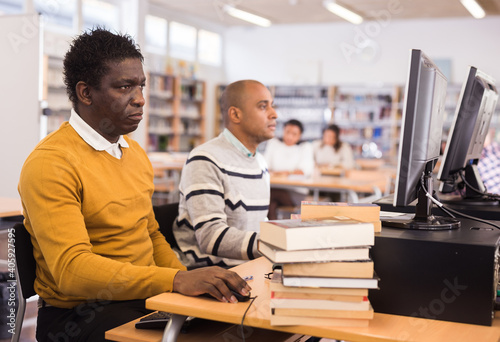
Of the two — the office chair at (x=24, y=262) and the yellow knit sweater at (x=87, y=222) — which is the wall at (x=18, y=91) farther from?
the office chair at (x=24, y=262)

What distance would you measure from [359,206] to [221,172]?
→ 2.92 ft

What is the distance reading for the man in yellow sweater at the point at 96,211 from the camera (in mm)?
1427

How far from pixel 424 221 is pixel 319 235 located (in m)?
0.48

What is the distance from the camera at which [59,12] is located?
8367 millimetres

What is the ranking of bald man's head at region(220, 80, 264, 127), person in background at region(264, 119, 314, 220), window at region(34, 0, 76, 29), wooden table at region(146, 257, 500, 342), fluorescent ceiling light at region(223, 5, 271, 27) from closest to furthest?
wooden table at region(146, 257, 500, 342)
bald man's head at region(220, 80, 264, 127)
person in background at region(264, 119, 314, 220)
window at region(34, 0, 76, 29)
fluorescent ceiling light at region(223, 5, 271, 27)

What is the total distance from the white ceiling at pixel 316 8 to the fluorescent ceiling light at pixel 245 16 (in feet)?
0.41

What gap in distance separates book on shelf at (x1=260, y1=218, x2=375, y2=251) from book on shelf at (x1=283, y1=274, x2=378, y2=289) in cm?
6

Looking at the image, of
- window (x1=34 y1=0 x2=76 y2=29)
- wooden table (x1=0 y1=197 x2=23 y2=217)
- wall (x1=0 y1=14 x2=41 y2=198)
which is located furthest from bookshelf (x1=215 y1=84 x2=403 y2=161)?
wooden table (x1=0 y1=197 x2=23 y2=217)

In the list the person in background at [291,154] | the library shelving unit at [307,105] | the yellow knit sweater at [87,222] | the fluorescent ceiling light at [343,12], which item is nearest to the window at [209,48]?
the library shelving unit at [307,105]

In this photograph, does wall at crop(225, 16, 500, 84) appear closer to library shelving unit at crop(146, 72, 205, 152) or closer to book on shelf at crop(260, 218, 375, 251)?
library shelving unit at crop(146, 72, 205, 152)

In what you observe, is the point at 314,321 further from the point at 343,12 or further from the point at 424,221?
the point at 343,12

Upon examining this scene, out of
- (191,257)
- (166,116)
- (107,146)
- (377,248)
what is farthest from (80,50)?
(166,116)

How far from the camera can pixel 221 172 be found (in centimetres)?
219

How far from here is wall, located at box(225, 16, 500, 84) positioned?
10.1 metres
